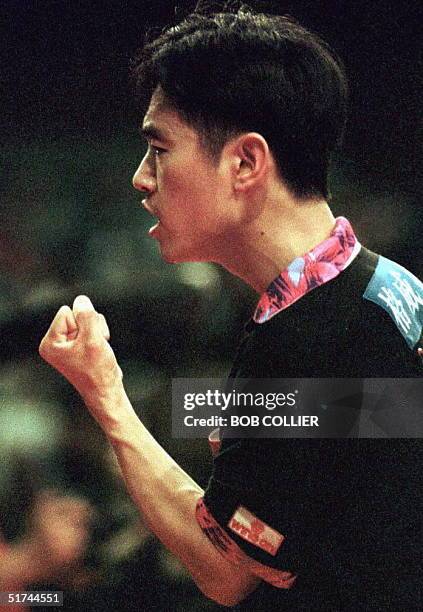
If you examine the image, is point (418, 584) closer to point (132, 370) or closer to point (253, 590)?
point (253, 590)

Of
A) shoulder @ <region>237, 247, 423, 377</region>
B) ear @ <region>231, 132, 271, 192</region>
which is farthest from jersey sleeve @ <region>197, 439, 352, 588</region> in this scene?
ear @ <region>231, 132, 271, 192</region>

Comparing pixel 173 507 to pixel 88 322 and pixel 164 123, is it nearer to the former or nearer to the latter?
pixel 88 322

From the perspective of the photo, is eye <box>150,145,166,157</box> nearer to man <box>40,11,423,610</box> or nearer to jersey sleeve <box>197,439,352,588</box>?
man <box>40,11,423,610</box>

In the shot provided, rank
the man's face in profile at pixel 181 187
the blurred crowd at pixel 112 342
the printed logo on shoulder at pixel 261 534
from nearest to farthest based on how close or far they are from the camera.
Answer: the printed logo on shoulder at pixel 261 534 < the man's face in profile at pixel 181 187 < the blurred crowd at pixel 112 342

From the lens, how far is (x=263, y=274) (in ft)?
4.59

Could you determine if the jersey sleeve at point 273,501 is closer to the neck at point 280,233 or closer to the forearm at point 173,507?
the forearm at point 173,507

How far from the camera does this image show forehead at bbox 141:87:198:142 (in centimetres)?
137

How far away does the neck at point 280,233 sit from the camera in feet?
4.44

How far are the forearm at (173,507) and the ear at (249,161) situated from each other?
1.31 feet

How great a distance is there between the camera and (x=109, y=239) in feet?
5.26

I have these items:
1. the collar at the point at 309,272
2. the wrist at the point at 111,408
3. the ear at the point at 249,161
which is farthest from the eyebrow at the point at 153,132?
the wrist at the point at 111,408

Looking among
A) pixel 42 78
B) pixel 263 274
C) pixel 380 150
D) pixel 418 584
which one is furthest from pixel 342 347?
pixel 42 78

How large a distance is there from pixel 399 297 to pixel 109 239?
20.7 inches

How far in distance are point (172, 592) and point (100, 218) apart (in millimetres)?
636
